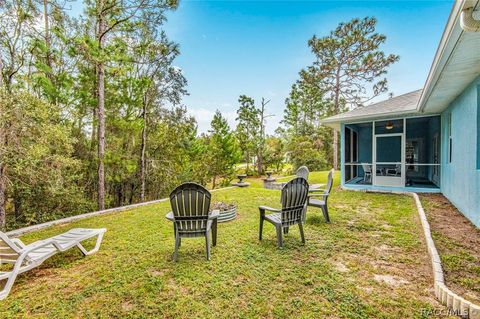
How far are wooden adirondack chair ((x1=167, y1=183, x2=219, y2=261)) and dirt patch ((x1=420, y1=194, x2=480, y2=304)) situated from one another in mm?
3152

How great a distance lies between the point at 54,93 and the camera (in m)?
6.76

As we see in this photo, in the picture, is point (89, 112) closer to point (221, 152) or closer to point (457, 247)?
point (221, 152)

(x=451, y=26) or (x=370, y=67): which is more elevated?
(x=370, y=67)

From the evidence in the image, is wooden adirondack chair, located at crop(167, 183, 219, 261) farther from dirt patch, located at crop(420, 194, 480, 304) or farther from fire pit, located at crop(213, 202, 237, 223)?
dirt patch, located at crop(420, 194, 480, 304)

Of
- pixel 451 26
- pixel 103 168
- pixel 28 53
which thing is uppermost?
pixel 28 53

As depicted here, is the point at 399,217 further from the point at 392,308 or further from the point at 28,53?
the point at 28,53

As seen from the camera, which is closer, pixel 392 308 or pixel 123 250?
pixel 392 308

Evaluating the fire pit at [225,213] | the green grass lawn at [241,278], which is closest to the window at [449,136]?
the green grass lawn at [241,278]

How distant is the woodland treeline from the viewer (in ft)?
16.9

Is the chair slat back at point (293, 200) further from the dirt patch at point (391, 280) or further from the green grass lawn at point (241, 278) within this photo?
the dirt patch at point (391, 280)

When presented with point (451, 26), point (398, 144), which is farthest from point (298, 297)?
point (398, 144)

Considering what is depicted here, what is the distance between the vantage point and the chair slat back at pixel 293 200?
3801mm

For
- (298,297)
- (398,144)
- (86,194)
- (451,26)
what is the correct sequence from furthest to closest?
(398,144) → (86,194) → (451,26) → (298,297)

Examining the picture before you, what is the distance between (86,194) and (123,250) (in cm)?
518
